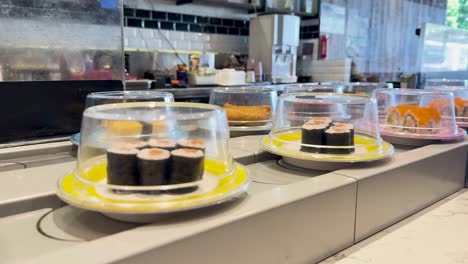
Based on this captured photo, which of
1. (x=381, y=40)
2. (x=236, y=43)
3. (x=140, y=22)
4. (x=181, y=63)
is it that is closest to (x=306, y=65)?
(x=236, y=43)

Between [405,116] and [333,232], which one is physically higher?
[405,116]

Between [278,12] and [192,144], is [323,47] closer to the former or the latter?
[278,12]

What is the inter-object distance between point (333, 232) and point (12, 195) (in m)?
0.55

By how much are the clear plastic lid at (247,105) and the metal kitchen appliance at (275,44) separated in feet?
7.61

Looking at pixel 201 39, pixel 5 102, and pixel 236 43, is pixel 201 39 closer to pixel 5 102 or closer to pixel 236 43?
pixel 236 43

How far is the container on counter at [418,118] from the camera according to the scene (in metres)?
1.11

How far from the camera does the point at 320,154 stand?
2.84ft

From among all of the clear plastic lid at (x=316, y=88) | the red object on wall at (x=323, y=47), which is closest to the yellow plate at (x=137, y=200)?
the clear plastic lid at (x=316, y=88)

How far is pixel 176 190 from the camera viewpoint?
60cm

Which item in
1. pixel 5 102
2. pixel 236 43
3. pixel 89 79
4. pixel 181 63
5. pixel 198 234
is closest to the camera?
pixel 198 234

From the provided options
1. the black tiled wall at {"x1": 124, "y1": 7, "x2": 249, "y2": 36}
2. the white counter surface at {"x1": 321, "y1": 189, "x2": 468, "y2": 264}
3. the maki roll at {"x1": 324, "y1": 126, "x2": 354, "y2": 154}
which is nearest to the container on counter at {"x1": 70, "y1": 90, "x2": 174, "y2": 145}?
the maki roll at {"x1": 324, "y1": 126, "x2": 354, "y2": 154}

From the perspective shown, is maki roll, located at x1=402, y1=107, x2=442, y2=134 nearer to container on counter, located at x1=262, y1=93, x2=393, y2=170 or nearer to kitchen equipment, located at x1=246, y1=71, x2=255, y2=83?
container on counter, located at x1=262, y1=93, x2=393, y2=170

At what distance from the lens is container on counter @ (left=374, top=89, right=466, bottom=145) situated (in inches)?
43.6

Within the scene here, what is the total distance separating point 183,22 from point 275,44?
87 cm
